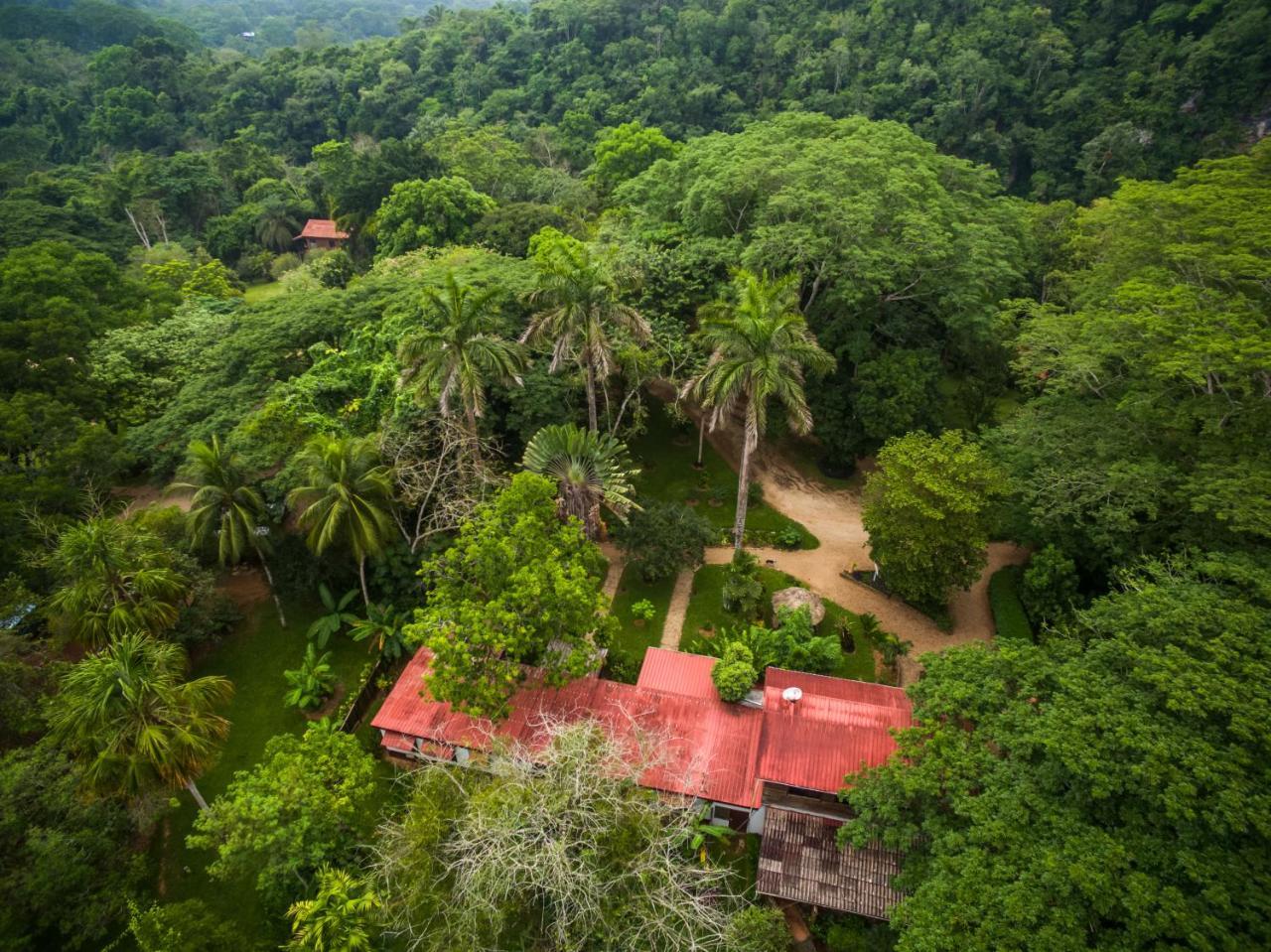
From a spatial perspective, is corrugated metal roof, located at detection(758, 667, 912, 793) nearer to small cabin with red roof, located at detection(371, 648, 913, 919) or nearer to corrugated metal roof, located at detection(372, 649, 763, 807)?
small cabin with red roof, located at detection(371, 648, 913, 919)

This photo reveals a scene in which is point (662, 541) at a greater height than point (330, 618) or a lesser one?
greater

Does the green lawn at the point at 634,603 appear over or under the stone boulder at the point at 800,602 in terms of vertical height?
under

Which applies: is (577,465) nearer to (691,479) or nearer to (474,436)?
(474,436)

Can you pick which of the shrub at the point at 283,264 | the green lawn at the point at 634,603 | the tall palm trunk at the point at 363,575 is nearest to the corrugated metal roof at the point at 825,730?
the green lawn at the point at 634,603

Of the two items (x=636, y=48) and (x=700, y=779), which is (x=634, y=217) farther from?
(x=636, y=48)

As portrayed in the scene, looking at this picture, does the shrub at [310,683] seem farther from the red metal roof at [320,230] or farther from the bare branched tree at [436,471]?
the red metal roof at [320,230]

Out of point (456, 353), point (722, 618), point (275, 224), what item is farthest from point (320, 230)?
point (722, 618)

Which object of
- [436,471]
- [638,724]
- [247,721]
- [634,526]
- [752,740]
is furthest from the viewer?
[634,526]
